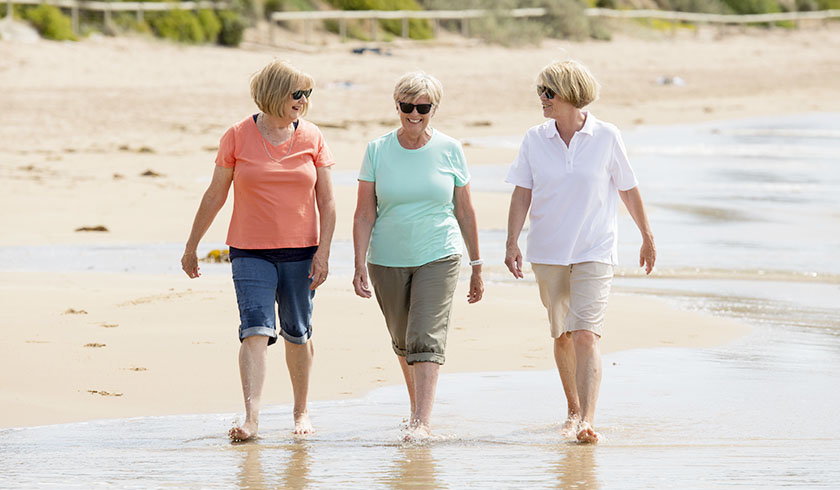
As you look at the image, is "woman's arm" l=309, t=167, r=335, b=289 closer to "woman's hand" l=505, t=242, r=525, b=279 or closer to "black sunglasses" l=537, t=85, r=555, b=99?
"woman's hand" l=505, t=242, r=525, b=279

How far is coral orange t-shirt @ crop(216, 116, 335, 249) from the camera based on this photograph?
518cm

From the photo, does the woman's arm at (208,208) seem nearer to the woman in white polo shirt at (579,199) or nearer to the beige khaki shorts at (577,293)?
the woman in white polo shirt at (579,199)

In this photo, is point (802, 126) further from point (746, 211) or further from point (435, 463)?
point (435, 463)

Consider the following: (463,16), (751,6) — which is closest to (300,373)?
(463,16)

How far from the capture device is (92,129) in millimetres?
17938

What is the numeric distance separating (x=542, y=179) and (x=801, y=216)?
25.2 ft

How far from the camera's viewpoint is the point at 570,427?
536 centimetres

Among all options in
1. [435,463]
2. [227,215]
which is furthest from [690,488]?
[227,215]

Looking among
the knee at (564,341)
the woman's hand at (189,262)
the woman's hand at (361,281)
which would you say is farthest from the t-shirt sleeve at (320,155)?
the knee at (564,341)

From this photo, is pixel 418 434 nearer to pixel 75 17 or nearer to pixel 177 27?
pixel 75 17

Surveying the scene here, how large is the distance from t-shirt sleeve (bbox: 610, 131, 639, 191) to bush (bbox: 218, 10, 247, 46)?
85.0ft

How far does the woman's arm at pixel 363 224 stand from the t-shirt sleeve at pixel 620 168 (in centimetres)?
96

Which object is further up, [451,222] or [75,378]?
[451,222]

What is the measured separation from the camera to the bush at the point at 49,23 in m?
26.0
